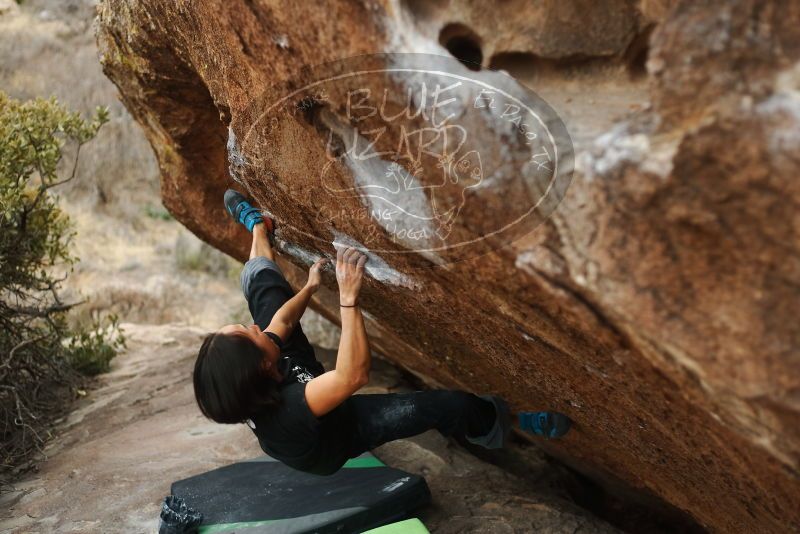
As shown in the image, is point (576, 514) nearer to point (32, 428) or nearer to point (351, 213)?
point (351, 213)

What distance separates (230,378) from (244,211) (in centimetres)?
123

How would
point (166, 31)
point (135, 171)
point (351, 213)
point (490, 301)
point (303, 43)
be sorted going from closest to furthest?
point (303, 43) < point (490, 301) < point (351, 213) < point (166, 31) < point (135, 171)

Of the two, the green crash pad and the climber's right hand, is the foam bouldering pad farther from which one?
the climber's right hand

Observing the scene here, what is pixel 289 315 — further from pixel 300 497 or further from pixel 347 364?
pixel 300 497

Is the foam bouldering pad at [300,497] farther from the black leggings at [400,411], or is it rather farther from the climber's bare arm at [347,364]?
the climber's bare arm at [347,364]

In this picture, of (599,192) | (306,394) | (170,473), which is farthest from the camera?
(170,473)

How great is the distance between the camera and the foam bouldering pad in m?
2.95

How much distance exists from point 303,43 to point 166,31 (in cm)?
130

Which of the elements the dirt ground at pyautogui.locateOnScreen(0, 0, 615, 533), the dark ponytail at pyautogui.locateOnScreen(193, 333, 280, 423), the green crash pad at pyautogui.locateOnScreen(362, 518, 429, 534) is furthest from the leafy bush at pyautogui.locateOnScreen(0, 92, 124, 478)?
the green crash pad at pyautogui.locateOnScreen(362, 518, 429, 534)

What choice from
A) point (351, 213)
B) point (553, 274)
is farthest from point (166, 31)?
point (553, 274)

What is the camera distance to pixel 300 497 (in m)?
3.21

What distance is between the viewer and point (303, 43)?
6.07 ft

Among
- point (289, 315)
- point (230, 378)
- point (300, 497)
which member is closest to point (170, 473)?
point (300, 497)

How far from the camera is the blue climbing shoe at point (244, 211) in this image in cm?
323
